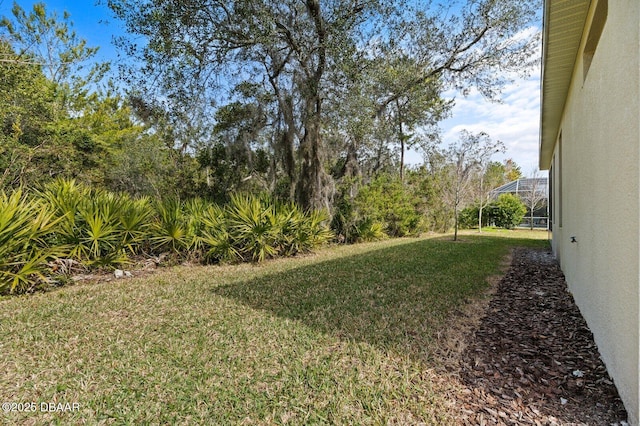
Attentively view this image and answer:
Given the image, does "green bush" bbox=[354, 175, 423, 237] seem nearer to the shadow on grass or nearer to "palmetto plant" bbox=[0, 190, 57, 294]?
the shadow on grass

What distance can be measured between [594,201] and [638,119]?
1.49m

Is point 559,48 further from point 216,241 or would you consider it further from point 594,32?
point 216,241

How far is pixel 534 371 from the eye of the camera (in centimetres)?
264

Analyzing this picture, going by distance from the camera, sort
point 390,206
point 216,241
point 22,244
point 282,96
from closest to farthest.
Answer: point 22,244, point 216,241, point 282,96, point 390,206

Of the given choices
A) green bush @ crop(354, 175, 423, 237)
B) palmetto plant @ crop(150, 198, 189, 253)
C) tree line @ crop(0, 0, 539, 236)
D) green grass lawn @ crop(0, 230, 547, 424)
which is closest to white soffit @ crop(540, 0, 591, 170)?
green grass lawn @ crop(0, 230, 547, 424)

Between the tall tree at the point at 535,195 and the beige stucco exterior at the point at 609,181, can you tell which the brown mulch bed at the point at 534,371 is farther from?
the tall tree at the point at 535,195

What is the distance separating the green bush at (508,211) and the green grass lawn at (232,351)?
1734 centimetres

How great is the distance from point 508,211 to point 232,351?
21.3 meters

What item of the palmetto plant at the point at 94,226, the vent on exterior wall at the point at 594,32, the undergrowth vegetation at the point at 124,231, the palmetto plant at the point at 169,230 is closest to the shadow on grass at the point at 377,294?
the undergrowth vegetation at the point at 124,231

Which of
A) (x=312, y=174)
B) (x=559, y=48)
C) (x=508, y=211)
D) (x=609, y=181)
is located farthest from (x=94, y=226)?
(x=508, y=211)

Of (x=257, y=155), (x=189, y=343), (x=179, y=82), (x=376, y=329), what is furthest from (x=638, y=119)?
(x=257, y=155)

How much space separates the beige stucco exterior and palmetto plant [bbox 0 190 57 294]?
6897mm

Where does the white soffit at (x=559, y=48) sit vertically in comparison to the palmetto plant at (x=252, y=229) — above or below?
above

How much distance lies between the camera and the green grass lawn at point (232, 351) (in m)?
2.17
